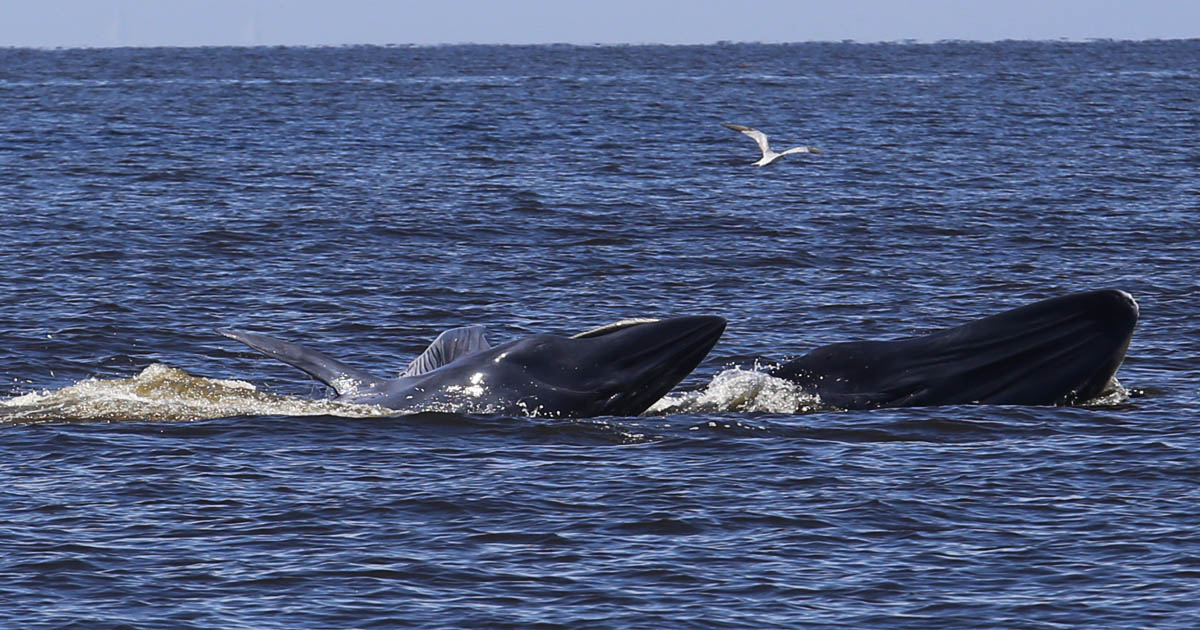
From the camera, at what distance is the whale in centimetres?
2103

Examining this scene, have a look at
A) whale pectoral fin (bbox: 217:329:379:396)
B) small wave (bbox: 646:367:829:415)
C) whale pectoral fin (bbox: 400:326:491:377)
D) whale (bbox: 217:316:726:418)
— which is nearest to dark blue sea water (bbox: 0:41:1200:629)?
small wave (bbox: 646:367:829:415)

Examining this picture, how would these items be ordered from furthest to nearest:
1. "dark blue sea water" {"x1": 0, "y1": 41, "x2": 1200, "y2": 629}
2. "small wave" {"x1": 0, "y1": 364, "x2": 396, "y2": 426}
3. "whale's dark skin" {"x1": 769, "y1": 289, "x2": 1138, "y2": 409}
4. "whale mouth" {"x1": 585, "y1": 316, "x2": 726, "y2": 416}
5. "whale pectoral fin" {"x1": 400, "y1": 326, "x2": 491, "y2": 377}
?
"whale pectoral fin" {"x1": 400, "y1": 326, "x2": 491, "y2": 377}
"small wave" {"x1": 0, "y1": 364, "x2": 396, "y2": 426}
"whale's dark skin" {"x1": 769, "y1": 289, "x2": 1138, "y2": 409}
"whale mouth" {"x1": 585, "y1": 316, "x2": 726, "y2": 416}
"dark blue sea water" {"x1": 0, "y1": 41, "x2": 1200, "y2": 629}

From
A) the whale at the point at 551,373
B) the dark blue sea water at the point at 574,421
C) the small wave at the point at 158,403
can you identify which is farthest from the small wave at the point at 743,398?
the small wave at the point at 158,403

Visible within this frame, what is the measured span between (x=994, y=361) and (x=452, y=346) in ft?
20.3

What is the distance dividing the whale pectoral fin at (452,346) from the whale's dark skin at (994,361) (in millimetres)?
3579

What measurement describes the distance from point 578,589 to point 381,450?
17.3 feet

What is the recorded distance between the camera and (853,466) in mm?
20156

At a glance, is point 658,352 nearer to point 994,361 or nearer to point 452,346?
point 452,346

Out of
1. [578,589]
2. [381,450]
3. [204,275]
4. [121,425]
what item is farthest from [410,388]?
[204,275]

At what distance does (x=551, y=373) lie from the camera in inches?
849

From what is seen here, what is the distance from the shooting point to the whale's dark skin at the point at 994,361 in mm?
21578

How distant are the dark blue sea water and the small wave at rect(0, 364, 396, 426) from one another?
0.07m

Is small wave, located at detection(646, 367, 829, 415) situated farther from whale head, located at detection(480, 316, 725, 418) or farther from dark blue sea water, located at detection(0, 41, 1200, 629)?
whale head, located at detection(480, 316, 725, 418)

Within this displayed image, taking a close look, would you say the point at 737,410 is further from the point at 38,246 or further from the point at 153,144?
the point at 153,144
